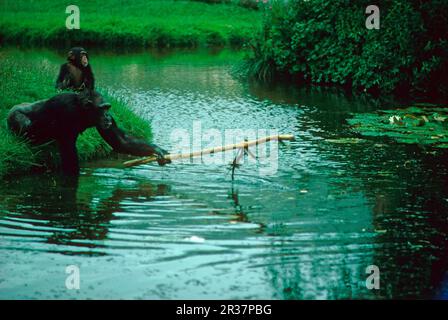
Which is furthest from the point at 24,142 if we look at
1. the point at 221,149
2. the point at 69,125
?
the point at 221,149

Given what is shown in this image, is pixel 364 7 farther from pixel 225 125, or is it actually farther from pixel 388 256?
pixel 388 256

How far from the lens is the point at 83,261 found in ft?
22.8

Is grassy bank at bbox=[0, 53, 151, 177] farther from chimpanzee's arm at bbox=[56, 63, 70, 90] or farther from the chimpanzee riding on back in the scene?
chimpanzee's arm at bbox=[56, 63, 70, 90]

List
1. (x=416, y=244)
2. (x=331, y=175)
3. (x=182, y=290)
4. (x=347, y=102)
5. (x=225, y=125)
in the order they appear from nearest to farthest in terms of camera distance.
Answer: (x=182, y=290), (x=416, y=244), (x=331, y=175), (x=225, y=125), (x=347, y=102)

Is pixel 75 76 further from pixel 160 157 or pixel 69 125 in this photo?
pixel 160 157

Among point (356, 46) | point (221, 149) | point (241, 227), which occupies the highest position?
point (356, 46)

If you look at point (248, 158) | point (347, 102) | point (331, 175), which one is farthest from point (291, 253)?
point (347, 102)

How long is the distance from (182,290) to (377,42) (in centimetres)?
1551

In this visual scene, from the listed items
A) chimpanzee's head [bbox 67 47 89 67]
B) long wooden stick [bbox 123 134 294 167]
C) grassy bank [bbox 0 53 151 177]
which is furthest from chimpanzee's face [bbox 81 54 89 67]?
long wooden stick [bbox 123 134 294 167]

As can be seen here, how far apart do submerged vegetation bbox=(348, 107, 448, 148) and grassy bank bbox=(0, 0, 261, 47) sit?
14354 millimetres

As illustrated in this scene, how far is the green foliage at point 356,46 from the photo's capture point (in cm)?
1966

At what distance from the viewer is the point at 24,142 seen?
10.6 metres

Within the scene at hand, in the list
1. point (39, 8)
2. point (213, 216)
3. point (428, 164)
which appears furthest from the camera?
point (39, 8)

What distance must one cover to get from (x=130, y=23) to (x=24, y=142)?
26.0 m
